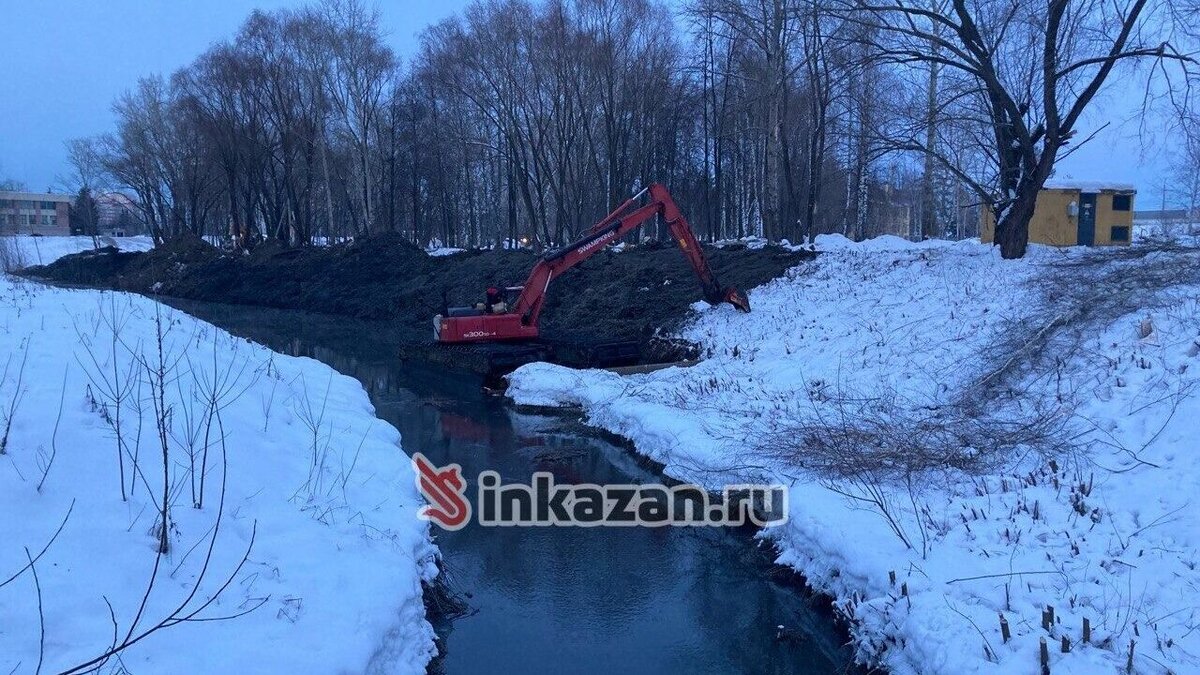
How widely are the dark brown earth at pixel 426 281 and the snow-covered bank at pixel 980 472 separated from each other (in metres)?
4.83

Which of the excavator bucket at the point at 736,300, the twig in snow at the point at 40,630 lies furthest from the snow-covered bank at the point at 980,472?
the twig in snow at the point at 40,630

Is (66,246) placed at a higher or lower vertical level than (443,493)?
higher

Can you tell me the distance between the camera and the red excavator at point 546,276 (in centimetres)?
1897

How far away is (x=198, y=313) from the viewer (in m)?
37.5

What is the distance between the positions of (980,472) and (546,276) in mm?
12290

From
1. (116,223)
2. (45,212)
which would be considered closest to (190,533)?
(116,223)

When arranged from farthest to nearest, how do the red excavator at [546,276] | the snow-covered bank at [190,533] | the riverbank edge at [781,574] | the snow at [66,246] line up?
the snow at [66,246], the red excavator at [546,276], the riverbank edge at [781,574], the snow-covered bank at [190,533]

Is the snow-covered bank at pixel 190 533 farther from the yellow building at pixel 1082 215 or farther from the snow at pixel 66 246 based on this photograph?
the snow at pixel 66 246

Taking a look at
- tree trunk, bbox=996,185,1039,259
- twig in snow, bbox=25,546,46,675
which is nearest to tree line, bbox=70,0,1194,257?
tree trunk, bbox=996,185,1039,259

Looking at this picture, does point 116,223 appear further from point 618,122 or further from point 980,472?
point 980,472

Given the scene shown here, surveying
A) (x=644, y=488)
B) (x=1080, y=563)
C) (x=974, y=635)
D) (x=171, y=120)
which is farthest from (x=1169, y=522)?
(x=171, y=120)

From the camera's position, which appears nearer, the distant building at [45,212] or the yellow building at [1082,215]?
the yellow building at [1082,215]

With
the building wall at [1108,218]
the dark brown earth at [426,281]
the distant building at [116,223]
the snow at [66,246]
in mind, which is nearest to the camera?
the dark brown earth at [426,281]

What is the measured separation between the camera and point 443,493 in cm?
1055
